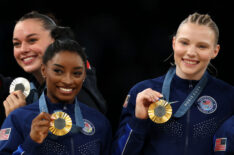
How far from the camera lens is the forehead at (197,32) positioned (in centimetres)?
292

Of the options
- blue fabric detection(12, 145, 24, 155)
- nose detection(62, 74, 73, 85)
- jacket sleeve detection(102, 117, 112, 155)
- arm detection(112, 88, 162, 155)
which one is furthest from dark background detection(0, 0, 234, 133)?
blue fabric detection(12, 145, 24, 155)

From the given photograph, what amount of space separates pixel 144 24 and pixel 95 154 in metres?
2.22

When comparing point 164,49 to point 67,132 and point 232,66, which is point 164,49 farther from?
point 67,132

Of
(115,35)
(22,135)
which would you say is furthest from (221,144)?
(115,35)

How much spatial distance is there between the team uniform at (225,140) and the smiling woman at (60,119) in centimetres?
72

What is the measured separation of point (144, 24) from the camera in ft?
15.3

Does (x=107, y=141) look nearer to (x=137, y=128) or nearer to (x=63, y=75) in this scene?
(x=137, y=128)

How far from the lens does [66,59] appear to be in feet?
9.19

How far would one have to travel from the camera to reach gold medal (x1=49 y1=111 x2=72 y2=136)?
8.66 ft

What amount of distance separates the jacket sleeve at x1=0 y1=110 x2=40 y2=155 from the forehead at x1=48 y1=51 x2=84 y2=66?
43cm

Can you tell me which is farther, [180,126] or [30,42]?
[30,42]

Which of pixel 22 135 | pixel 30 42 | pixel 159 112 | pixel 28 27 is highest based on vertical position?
pixel 28 27

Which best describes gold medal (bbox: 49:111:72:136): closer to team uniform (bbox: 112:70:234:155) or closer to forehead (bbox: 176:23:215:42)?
team uniform (bbox: 112:70:234:155)

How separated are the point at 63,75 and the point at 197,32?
95 centimetres
